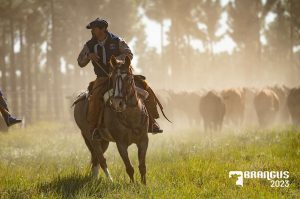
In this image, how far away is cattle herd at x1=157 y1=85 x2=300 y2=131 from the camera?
19359 mm

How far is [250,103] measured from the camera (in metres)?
26.6

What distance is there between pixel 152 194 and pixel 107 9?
33380 millimetres

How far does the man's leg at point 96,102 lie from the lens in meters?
8.27

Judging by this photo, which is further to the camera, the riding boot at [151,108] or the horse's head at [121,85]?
the riding boot at [151,108]

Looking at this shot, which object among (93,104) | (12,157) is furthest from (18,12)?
(93,104)

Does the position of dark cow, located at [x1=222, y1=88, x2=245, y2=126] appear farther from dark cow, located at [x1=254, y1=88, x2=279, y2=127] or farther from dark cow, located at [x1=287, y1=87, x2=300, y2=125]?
dark cow, located at [x1=287, y1=87, x2=300, y2=125]

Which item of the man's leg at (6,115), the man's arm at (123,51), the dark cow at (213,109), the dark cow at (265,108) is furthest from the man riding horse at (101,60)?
the dark cow at (265,108)

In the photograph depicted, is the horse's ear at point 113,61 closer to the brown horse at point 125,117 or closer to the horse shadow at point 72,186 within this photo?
the brown horse at point 125,117

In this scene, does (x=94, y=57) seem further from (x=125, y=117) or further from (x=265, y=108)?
(x=265, y=108)

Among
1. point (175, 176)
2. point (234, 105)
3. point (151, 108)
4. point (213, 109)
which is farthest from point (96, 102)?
point (234, 105)

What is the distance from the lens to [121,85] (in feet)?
23.3

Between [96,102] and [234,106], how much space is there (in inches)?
600

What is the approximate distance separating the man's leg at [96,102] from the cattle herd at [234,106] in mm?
11233

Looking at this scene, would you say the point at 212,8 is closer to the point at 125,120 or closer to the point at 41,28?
the point at 41,28
